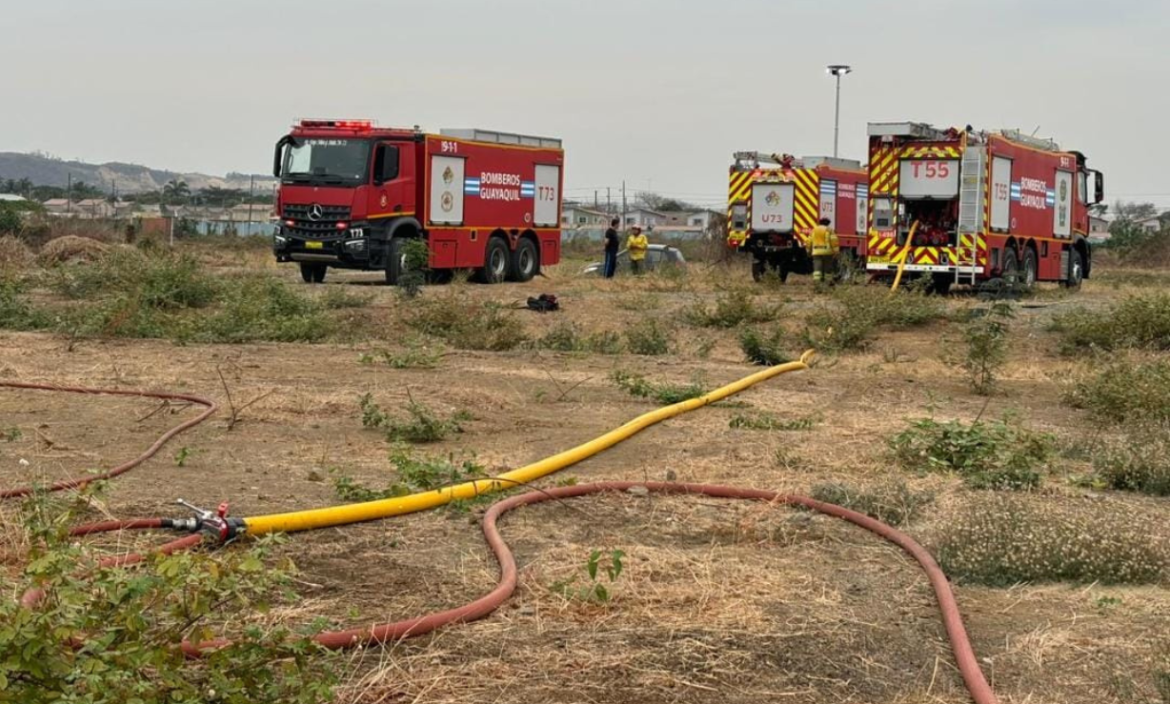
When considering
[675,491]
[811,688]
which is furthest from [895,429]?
[811,688]

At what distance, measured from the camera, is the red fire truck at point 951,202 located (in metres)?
21.8

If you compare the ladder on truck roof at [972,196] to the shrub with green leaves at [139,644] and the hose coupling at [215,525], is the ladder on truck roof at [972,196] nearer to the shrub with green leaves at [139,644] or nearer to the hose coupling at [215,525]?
the hose coupling at [215,525]

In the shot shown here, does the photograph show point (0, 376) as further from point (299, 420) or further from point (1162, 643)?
point (1162, 643)

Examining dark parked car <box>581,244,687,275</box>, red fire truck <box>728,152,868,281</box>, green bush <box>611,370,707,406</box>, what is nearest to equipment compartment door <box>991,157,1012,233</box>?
red fire truck <box>728,152,868,281</box>

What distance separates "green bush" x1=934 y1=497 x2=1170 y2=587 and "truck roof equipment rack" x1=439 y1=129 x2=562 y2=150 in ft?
68.1

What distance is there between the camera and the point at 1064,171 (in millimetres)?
25719

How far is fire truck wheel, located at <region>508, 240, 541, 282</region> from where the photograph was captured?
28.0 meters

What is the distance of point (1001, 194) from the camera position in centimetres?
2242

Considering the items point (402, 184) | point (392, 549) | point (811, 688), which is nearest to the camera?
point (811, 688)

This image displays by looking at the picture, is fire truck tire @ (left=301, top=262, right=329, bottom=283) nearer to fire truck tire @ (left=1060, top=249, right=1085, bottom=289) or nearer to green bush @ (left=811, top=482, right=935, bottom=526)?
fire truck tire @ (left=1060, top=249, right=1085, bottom=289)

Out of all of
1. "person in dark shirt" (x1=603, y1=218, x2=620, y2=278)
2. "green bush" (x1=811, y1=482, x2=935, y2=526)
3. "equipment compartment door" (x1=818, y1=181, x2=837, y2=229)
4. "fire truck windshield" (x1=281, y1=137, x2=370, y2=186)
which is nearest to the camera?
"green bush" (x1=811, y1=482, x2=935, y2=526)

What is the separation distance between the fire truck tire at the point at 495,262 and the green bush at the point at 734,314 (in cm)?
968

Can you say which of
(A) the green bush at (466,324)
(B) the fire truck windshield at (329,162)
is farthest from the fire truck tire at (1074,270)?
(A) the green bush at (466,324)

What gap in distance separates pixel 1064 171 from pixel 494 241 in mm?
10986
